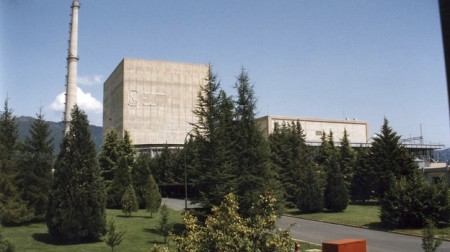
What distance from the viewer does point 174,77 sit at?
124 metres

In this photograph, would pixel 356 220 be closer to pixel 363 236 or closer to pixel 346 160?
pixel 363 236

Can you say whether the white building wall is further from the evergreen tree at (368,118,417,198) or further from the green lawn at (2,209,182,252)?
the green lawn at (2,209,182,252)

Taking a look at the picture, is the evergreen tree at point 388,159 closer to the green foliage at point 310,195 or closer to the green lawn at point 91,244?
the green foliage at point 310,195

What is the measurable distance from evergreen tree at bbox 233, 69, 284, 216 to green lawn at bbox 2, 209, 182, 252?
18.7 ft

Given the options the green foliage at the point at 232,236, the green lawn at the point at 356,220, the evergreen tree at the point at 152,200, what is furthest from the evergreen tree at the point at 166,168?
the green foliage at the point at 232,236

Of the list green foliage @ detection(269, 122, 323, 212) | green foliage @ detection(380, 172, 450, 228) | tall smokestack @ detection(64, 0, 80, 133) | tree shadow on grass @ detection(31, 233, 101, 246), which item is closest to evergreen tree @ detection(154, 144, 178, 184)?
tall smokestack @ detection(64, 0, 80, 133)

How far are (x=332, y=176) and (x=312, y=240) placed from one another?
1609 cm

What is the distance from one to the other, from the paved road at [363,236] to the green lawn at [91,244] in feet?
25.9

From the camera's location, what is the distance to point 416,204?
27.2m

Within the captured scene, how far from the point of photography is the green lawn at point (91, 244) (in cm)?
2032

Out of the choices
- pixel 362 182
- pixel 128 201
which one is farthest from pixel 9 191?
pixel 362 182

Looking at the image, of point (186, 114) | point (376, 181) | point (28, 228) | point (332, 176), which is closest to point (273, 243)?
point (28, 228)

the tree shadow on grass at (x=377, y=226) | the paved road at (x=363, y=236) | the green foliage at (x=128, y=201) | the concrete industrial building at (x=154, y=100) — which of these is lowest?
the paved road at (x=363, y=236)

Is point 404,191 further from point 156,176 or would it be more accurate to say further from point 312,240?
point 156,176
